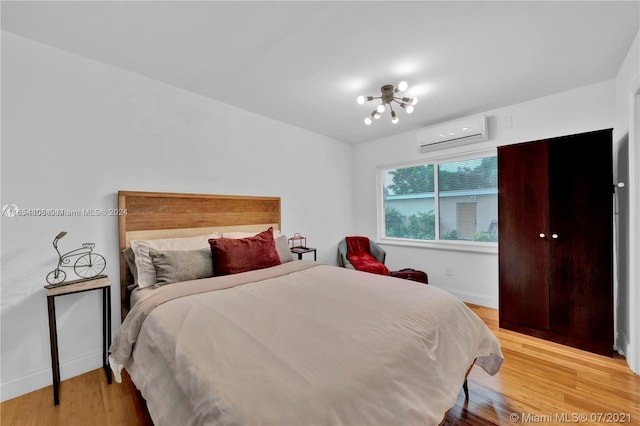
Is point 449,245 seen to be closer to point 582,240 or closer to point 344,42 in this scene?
point 582,240

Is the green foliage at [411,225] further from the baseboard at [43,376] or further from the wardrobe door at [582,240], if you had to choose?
the baseboard at [43,376]

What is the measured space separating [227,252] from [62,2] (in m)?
1.84

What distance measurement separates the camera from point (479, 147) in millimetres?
3320

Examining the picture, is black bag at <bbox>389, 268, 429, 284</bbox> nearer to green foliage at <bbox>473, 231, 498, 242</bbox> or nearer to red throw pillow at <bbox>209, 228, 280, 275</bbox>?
green foliage at <bbox>473, 231, 498, 242</bbox>

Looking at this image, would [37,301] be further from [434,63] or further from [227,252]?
[434,63]

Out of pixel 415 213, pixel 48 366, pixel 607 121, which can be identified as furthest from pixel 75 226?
pixel 607 121

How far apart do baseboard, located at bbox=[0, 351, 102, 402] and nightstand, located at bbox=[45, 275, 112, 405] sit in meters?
0.09

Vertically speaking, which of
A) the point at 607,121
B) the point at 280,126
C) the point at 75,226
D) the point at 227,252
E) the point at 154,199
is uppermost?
the point at 280,126

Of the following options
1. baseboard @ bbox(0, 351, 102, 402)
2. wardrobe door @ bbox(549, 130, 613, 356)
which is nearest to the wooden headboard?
baseboard @ bbox(0, 351, 102, 402)

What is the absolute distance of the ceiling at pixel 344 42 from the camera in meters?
1.61

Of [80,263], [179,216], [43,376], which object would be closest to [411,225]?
[179,216]

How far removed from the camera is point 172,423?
980 millimetres

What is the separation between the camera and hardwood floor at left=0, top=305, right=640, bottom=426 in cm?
160

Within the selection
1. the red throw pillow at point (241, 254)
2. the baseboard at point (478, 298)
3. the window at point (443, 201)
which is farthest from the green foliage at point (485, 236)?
the red throw pillow at point (241, 254)
